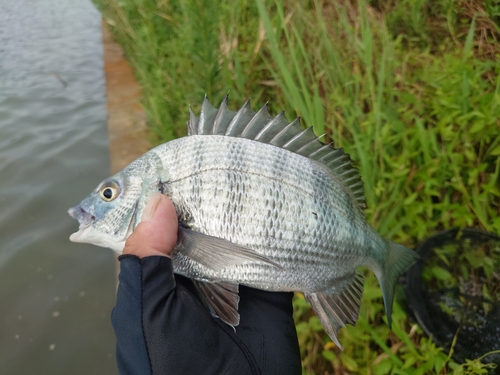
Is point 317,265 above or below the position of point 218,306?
above

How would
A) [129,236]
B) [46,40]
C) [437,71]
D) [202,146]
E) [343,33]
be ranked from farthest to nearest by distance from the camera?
[46,40] → [343,33] → [437,71] → [202,146] → [129,236]

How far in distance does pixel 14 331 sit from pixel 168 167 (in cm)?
224

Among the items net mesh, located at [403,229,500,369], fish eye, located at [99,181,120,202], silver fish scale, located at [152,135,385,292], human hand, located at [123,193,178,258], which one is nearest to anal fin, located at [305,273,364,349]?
silver fish scale, located at [152,135,385,292]

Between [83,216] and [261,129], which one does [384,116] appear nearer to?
[261,129]

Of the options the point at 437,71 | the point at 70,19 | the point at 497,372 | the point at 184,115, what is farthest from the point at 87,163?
the point at 70,19

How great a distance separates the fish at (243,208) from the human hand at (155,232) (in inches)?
2.5

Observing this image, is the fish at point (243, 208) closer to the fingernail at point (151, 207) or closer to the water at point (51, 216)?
the fingernail at point (151, 207)

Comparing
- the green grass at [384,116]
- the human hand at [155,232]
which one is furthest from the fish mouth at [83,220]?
the green grass at [384,116]

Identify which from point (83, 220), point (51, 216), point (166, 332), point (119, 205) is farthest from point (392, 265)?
point (51, 216)

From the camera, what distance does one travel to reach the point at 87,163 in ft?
13.6

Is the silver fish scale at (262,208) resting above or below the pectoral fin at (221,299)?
above

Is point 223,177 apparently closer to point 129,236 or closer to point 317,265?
point 129,236

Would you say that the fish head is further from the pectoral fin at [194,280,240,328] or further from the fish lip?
the pectoral fin at [194,280,240,328]

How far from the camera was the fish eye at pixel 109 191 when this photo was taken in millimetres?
1304
